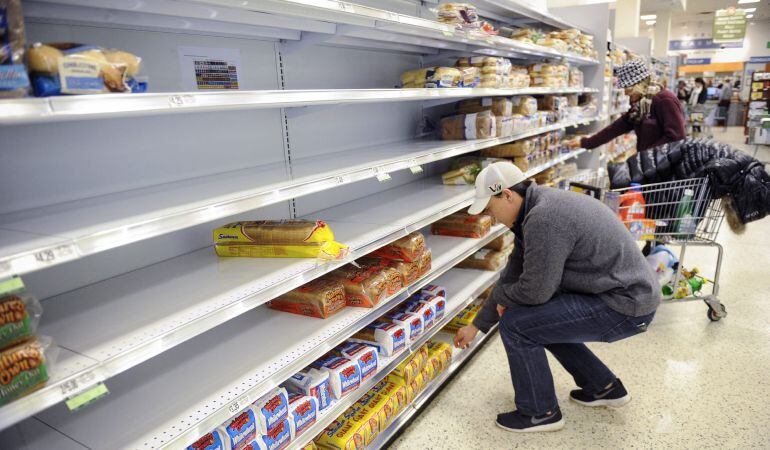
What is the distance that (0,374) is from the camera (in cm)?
100

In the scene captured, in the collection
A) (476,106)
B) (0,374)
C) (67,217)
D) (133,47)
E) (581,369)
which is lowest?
(581,369)

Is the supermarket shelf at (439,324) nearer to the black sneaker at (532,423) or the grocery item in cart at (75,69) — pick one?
the black sneaker at (532,423)

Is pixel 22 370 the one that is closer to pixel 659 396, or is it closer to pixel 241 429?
pixel 241 429

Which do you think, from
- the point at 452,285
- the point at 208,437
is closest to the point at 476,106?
the point at 452,285

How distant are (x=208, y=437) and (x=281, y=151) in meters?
1.34

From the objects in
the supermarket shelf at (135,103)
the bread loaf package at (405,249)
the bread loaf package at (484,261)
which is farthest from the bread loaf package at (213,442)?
the bread loaf package at (484,261)

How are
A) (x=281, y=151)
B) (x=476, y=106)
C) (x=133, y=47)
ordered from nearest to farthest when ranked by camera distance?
(x=133, y=47) < (x=281, y=151) < (x=476, y=106)

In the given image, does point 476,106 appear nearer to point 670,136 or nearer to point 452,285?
point 452,285

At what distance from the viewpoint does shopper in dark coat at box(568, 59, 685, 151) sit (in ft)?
13.4

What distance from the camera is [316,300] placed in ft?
6.81

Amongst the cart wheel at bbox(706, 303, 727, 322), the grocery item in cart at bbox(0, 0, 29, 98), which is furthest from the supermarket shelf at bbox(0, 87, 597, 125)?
the cart wheel at bbox(706, 303, 727, 322)

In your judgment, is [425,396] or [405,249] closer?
[405,249]

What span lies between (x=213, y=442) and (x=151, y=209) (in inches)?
30.2

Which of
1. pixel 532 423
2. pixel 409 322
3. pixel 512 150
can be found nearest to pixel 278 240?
pixel 409 322
